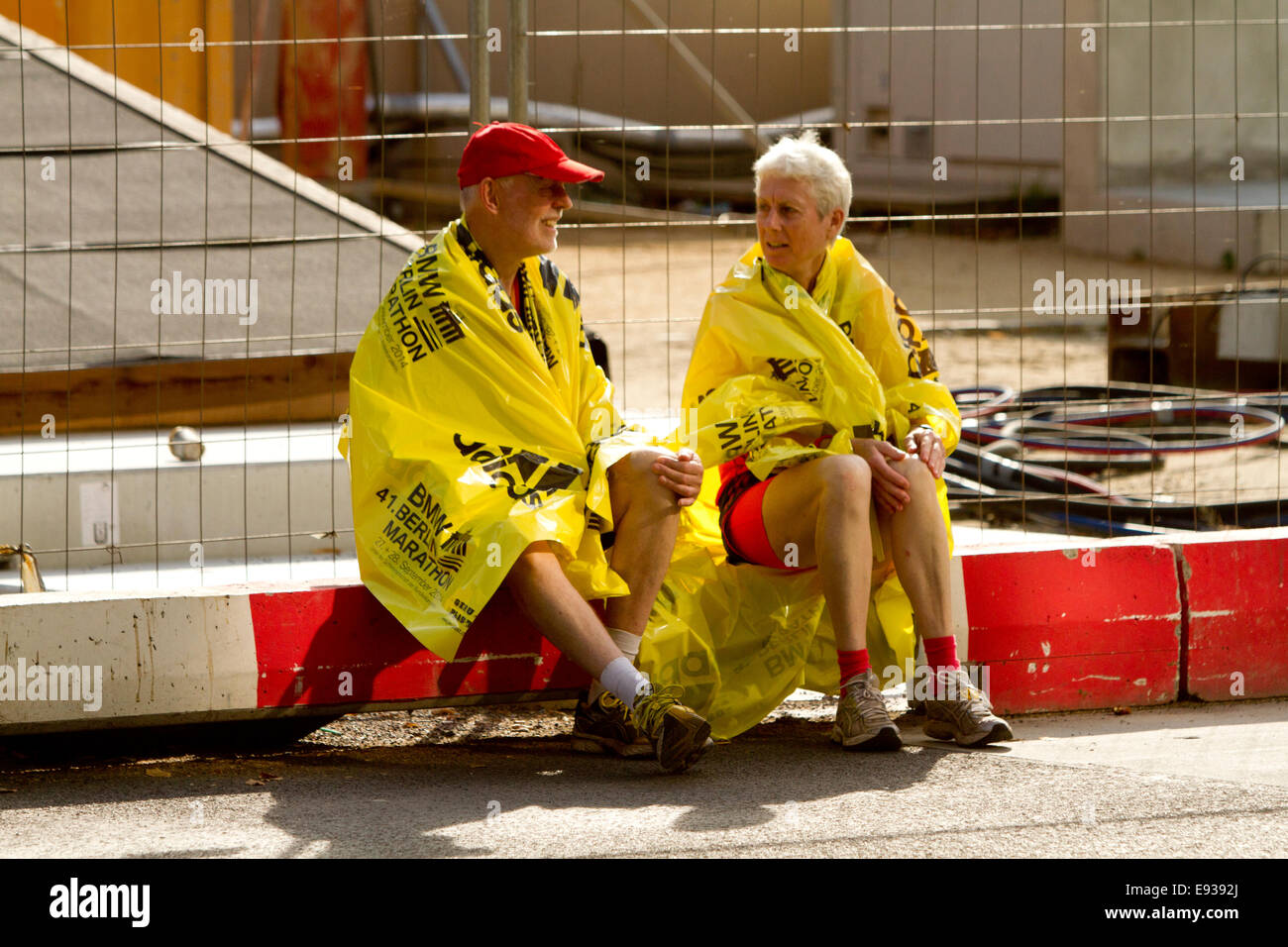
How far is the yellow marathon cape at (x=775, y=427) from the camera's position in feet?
13.6

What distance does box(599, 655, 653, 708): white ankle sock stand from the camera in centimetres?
362

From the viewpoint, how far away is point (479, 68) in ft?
15.9

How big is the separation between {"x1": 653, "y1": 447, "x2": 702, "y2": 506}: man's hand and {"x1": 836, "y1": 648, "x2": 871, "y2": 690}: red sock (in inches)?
22.3

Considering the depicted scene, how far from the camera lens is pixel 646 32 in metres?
5.12

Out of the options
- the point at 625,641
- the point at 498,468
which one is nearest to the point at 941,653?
the point at 625,641

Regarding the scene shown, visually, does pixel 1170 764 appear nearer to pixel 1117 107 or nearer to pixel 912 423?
pixel 912 423

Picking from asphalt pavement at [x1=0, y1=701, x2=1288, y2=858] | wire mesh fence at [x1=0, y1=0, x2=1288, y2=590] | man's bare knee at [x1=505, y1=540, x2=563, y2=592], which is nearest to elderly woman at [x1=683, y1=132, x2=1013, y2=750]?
asphalt pavement at [x1=0, y1=701, x2=1288, y2=858]

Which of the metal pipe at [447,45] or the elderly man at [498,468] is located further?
the metal pipe at [447,45]

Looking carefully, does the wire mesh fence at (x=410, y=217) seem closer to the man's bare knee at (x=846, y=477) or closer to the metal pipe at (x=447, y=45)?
the metal pipe at (x=447, y=45)

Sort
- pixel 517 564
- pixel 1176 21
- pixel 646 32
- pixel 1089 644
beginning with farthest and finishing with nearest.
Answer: pixel 1176 21
pixel 646 32
pixel 1089 644
pixel 517 564

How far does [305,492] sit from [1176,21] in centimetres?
384

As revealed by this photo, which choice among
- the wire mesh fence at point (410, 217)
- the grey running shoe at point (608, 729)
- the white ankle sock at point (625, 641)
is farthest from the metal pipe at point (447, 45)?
the grey running shoe at point (608, 729)

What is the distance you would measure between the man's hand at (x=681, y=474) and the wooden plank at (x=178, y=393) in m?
3.42
